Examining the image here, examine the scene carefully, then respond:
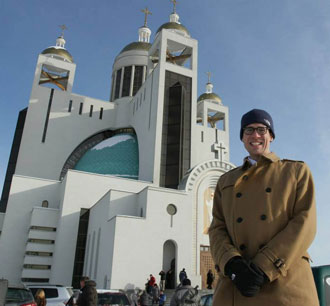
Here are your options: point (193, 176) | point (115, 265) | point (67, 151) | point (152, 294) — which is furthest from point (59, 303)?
point (67, 151)

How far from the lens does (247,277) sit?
1.63 metres

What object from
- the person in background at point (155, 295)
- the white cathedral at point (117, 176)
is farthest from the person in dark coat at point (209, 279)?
the person in background at point (155, 295)

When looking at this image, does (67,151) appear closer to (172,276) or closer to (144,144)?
(144,144)

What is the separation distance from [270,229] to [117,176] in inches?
792

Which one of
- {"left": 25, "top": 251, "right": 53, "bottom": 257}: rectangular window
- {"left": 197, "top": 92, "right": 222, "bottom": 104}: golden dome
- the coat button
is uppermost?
{"left": 197, "top": 92, "right": 222, "bottom": 104}: golden dome

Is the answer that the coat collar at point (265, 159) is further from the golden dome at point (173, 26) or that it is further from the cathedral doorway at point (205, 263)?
the golden dome at point (173, 26)

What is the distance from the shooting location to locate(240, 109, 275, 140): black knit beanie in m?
2.18

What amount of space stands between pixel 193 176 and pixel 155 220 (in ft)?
12.2

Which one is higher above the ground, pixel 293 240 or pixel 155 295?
pixel 293 240

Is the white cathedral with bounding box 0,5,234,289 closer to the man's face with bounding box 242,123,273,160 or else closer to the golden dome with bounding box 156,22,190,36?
the golden dome with bounding box 156,22,190,36

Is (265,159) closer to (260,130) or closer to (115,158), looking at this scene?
(260,130)

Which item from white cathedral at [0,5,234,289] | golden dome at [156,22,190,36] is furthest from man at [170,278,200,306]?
golden dome at [156,22,190,36]

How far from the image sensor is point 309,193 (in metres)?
1.91

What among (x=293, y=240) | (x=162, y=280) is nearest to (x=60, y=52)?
(x=162, y=280)
